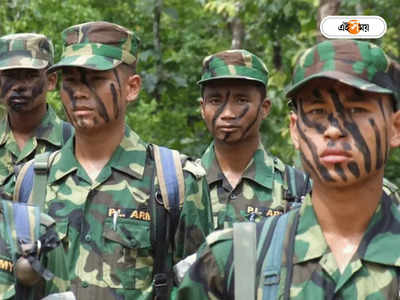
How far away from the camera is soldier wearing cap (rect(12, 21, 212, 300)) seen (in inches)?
201

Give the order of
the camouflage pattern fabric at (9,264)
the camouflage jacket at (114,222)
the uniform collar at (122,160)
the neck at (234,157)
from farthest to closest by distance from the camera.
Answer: the neck at (234,157) → the uniform collar at (122,160) → the camouflage jacket at (114,222) → the camouflage pattern fabric at (9,264)

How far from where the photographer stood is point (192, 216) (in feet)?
17.3

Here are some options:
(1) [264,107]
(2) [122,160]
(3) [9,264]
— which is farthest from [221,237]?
(1) [264,107]

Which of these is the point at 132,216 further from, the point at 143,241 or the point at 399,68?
the point at 399,68

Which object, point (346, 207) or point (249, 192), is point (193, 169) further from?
point (346, 207)

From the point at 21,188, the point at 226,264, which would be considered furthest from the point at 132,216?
the point at 226,264

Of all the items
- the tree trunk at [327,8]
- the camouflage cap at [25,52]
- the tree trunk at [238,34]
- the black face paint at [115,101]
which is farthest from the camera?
Answer: the tree trunk at [238,34]

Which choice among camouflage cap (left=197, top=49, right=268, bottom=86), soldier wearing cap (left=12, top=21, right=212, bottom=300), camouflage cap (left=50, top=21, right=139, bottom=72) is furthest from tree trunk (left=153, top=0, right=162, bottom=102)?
soldier wearing cap (left=12, top=21, right=212, bottom=300)

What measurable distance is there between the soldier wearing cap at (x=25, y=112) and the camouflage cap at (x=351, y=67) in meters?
4.04

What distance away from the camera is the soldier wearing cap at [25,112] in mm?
7316

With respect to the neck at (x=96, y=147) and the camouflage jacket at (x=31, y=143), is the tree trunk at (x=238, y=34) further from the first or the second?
the neck at (x=96, y=147)

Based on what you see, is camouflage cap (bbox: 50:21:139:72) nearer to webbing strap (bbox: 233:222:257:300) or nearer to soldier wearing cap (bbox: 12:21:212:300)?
soldier wearing cap (bbox: 12:21:212:300)

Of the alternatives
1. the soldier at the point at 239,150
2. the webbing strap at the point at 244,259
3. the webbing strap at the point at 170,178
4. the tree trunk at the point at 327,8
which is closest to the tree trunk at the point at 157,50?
the tree trunk at the point at 327,8

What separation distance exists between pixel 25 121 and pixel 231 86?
1721 mm
